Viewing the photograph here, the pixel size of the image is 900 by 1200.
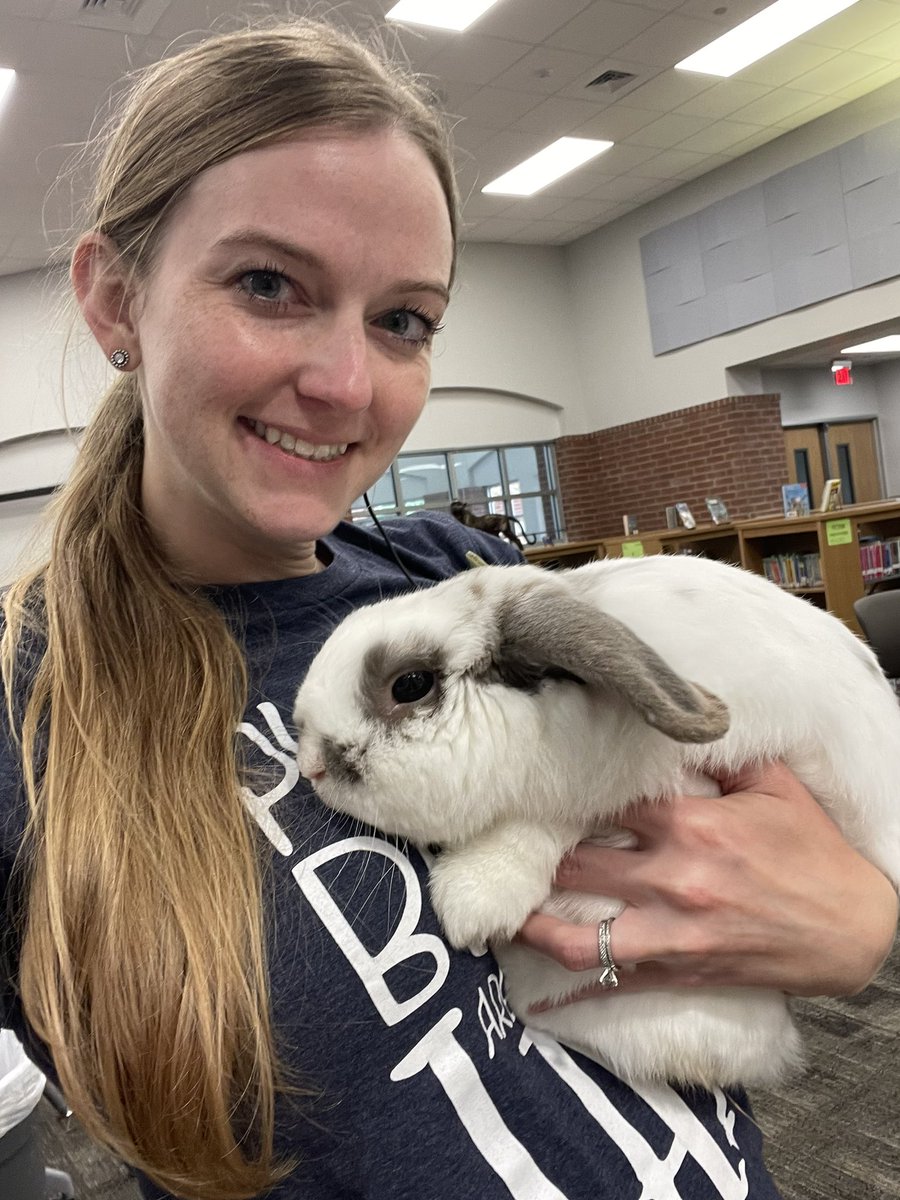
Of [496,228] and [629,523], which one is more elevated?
[496,228]

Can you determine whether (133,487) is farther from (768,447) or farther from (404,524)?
(768,447)

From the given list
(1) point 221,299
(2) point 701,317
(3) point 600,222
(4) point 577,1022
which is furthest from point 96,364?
(3) point 600,222

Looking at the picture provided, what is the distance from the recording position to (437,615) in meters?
1.14

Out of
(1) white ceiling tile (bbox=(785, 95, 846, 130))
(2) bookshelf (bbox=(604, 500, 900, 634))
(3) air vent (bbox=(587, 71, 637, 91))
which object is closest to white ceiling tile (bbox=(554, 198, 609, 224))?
(1) white ceiling tile (bbox=(785, 95, 846, 130))

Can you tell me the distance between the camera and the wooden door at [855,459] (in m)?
13.6

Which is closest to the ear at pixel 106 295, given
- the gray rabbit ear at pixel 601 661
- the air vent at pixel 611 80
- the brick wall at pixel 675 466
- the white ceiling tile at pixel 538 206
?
the gray rabbit ear at pixel 601 661

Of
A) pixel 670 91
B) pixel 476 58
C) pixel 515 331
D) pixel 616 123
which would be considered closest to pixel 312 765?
pixel 476 58

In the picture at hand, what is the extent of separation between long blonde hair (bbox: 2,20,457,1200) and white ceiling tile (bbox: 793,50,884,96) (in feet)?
29.7

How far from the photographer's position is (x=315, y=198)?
3.40 feet

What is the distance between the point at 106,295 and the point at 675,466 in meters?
11.3

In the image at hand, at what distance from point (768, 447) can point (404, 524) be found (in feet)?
35.1

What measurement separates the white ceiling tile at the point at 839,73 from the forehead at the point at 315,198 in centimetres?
922

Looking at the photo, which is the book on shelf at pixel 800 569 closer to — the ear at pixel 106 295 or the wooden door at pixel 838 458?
the wooden door at pixel 838 458

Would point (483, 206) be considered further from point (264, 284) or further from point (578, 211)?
point (264, 284)
